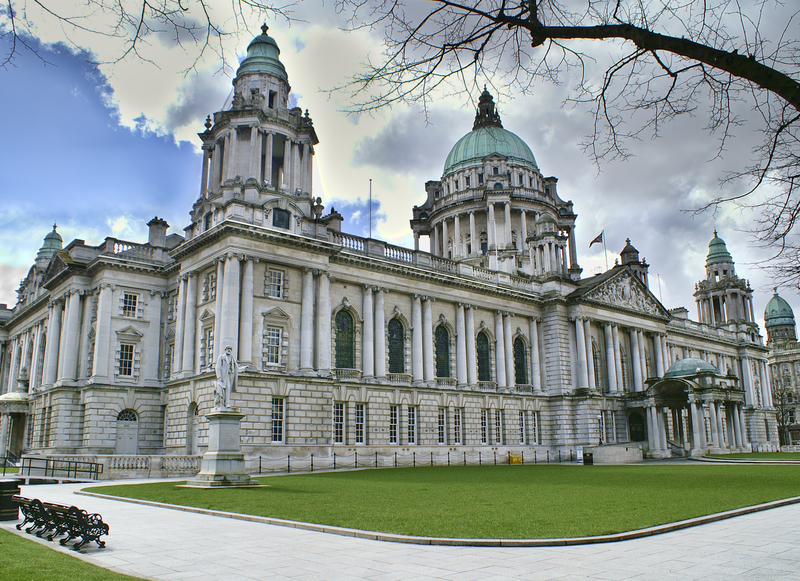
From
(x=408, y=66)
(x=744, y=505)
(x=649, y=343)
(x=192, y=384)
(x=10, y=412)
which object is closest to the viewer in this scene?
(x=408, y=66)

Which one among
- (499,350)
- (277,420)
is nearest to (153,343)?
(277,420)

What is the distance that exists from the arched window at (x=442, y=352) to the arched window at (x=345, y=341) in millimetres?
8067

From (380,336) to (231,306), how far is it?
1149cm

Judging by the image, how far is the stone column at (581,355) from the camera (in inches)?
2106

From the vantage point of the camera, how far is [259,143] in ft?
150

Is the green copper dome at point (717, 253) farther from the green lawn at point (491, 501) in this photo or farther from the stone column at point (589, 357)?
the green lawn at point (491, 501)

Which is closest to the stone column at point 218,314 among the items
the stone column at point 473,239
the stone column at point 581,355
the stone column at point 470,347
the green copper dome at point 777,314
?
the stone column at point 470,347

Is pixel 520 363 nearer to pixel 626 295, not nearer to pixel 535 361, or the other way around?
pixel 535 361

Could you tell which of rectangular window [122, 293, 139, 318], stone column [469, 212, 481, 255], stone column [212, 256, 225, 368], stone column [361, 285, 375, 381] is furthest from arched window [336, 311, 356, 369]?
stone column [469, 212, 481, 255]

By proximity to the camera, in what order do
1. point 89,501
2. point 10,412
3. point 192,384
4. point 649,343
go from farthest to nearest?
point 649,343
point 10,412
point 192,384
point 89,501

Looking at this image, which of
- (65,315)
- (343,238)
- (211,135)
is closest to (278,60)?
(211,135)

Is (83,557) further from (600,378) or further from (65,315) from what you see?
(600,378)

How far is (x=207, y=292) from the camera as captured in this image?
40.1m

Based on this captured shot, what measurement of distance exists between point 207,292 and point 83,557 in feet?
101
